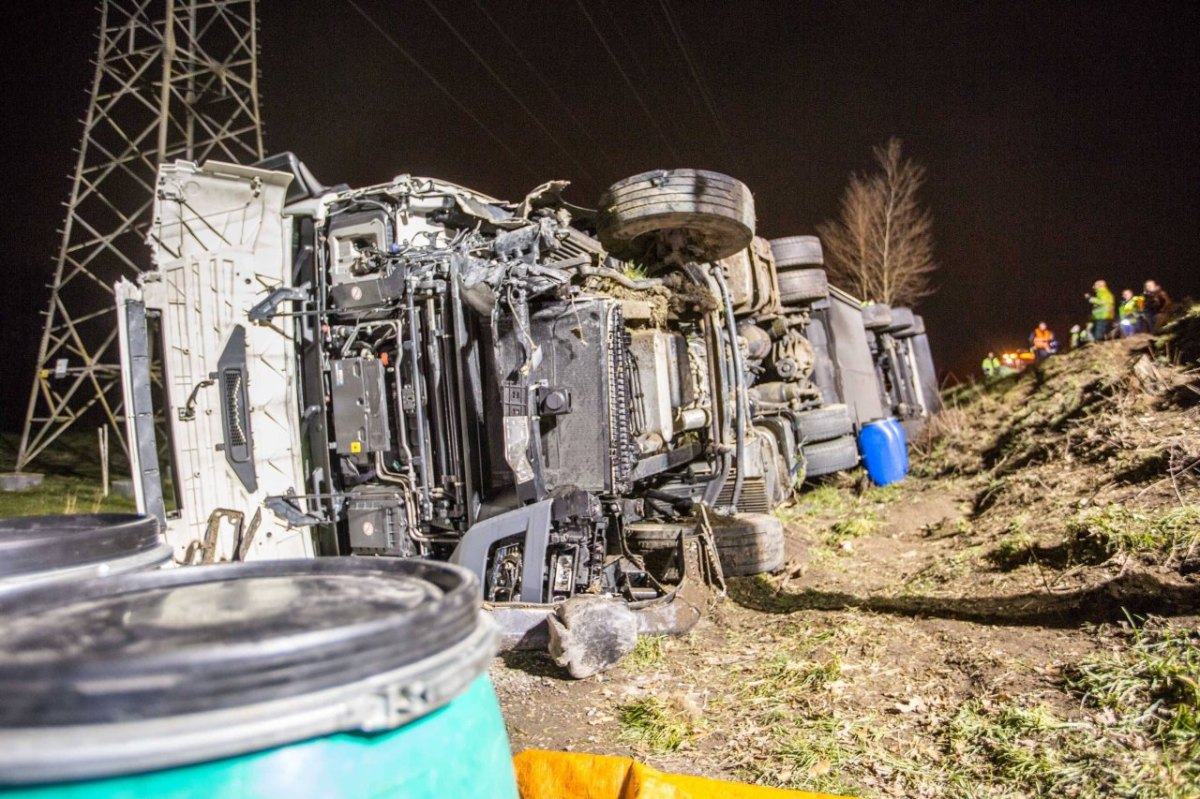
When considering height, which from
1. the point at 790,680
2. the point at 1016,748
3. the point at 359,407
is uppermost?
the point at 359,407

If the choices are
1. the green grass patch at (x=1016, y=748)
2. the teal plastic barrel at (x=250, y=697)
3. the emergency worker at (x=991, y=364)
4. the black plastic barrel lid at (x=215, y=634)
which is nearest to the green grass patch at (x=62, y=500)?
the black plastic barrel lid at (x=215, y=634)

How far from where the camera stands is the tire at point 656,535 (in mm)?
5297

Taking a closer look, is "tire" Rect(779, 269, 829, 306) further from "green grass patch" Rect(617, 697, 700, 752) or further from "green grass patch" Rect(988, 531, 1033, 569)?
"green grass patch" Rect(617, 697, 700, 752)

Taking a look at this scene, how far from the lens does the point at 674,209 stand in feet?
16.9

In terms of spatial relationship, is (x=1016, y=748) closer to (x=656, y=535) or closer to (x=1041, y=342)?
(x=656, y=535)

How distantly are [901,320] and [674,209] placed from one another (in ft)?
35.3

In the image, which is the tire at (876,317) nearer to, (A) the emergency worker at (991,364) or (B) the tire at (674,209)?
(A) the emergency worker at (991,364)

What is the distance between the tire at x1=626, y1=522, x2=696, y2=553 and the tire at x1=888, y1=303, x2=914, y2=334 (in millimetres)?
10358

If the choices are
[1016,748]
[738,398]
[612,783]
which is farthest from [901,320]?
[612,783]

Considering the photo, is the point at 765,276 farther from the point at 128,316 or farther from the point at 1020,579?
the point at 128,316

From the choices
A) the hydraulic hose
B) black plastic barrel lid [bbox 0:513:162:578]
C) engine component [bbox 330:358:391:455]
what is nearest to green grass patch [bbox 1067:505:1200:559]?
the hydraulic hose

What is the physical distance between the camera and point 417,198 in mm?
5426

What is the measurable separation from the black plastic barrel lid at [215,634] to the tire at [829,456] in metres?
8.03

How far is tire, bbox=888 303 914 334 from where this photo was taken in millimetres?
14320
